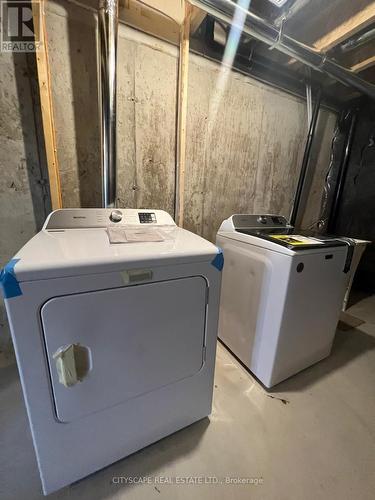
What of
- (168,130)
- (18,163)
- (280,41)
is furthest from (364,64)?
(18,163)

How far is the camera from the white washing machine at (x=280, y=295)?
50.7 inches

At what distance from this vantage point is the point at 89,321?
30.5 inches

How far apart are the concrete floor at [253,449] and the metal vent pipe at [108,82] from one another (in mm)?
1497

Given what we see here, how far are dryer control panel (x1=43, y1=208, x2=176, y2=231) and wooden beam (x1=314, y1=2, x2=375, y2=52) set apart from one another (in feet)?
6.28

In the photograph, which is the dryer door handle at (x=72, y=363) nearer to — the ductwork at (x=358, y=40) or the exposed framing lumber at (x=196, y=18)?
the exposed framing lumber at (x=196, y=18)

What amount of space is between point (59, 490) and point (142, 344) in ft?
2.50

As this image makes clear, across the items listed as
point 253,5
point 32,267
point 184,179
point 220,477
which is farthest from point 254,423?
point 253,5

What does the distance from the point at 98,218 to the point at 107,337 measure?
72cm

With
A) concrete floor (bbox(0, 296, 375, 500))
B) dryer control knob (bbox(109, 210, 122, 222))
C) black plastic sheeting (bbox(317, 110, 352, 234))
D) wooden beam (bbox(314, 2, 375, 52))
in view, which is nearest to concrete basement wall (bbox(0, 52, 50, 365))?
dryer control knob (bbox(109, 210, 122, 222))

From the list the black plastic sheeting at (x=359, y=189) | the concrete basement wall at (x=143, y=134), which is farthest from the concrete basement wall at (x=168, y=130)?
the black plastic sheeting at (x=359, y=189)

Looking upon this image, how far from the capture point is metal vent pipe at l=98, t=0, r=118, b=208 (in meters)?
1.24

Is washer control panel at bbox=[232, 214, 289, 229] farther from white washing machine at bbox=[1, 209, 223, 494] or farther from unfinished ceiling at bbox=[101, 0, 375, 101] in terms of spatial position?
unfinished ceiling at bbox=[101, 0, 375, 101]

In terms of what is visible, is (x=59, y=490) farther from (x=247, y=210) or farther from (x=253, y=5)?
(x=253, y=5)

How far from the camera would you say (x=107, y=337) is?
0.82 meters
